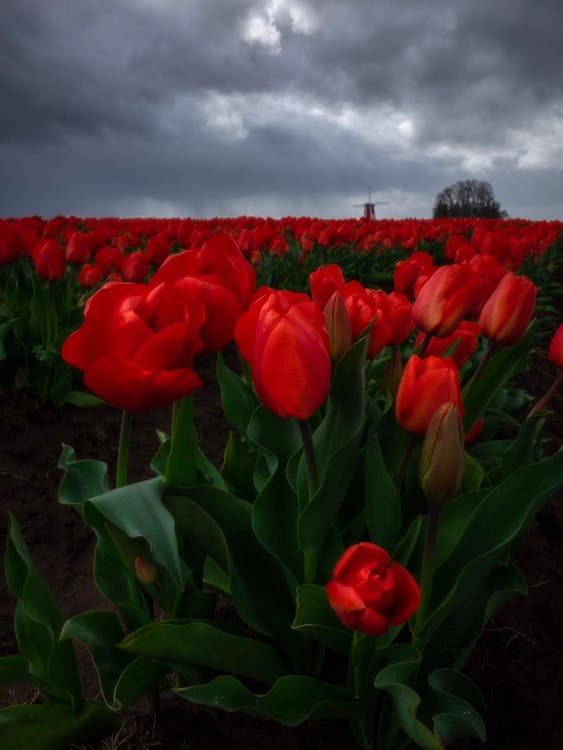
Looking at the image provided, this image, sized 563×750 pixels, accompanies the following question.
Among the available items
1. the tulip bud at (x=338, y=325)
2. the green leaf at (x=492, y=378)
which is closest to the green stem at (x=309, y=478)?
the tulip bud at (x=338, y=325)

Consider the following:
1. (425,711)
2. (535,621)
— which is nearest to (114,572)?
(425,711)

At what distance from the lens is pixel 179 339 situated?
1008 mm

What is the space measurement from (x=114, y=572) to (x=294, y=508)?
0.52m

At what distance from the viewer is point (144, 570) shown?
4.13ft

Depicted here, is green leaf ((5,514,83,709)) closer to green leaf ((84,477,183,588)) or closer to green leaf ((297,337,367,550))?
green leaf ((84,477,183,588))

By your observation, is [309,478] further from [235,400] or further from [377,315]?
[235,400]

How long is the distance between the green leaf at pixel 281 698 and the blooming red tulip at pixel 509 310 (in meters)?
0.90

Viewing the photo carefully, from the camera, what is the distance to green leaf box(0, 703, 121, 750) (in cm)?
134

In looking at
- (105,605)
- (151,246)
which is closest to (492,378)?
(105,605)

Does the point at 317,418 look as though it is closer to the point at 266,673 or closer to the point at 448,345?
the point at 448,345

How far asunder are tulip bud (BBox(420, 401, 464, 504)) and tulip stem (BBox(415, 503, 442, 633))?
0.07m

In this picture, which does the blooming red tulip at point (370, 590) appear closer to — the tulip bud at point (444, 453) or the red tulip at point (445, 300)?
the tulip bud at point (444, 453)

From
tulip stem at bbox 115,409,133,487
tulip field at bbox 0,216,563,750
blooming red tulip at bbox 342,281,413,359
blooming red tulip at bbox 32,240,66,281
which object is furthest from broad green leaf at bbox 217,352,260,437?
blooming red tulip at bbox 32,240,66,281

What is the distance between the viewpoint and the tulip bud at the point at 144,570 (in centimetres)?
125
